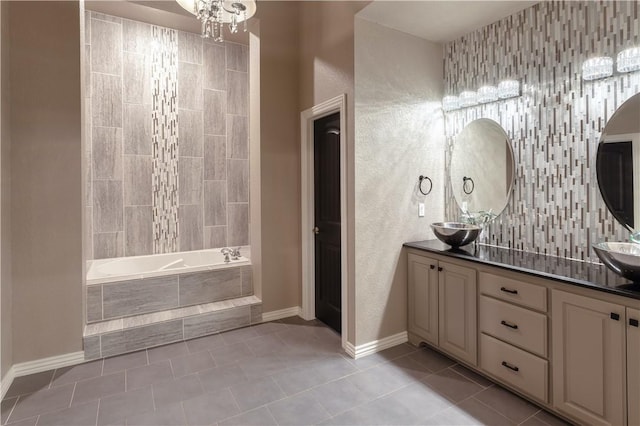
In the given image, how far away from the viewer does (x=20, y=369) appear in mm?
2492

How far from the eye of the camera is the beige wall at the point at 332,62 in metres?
2.72

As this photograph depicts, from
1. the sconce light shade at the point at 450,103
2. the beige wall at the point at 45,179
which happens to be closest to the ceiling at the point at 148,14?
the beige wall at the point at 45,179

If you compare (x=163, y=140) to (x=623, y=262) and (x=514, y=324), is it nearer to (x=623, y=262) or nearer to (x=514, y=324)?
(x=514, y=324)

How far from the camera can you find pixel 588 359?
1790 mm

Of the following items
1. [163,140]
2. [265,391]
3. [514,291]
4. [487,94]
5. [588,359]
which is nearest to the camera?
[588,359]

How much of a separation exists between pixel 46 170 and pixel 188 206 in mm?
1816

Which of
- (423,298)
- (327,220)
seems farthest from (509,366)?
(327,220)

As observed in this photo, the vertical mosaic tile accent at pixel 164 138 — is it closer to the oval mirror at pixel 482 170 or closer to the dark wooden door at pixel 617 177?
the oval mirror at pixel 482 170

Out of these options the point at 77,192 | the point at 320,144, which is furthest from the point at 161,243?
the point at 320,144

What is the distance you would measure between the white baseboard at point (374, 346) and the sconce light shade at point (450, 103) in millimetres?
2143

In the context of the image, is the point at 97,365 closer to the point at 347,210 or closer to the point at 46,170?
the point at 46,170

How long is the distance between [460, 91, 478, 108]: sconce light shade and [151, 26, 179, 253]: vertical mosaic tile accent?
3372 mm

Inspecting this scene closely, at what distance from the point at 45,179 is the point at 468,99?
357cm

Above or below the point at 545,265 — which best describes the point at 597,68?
above
